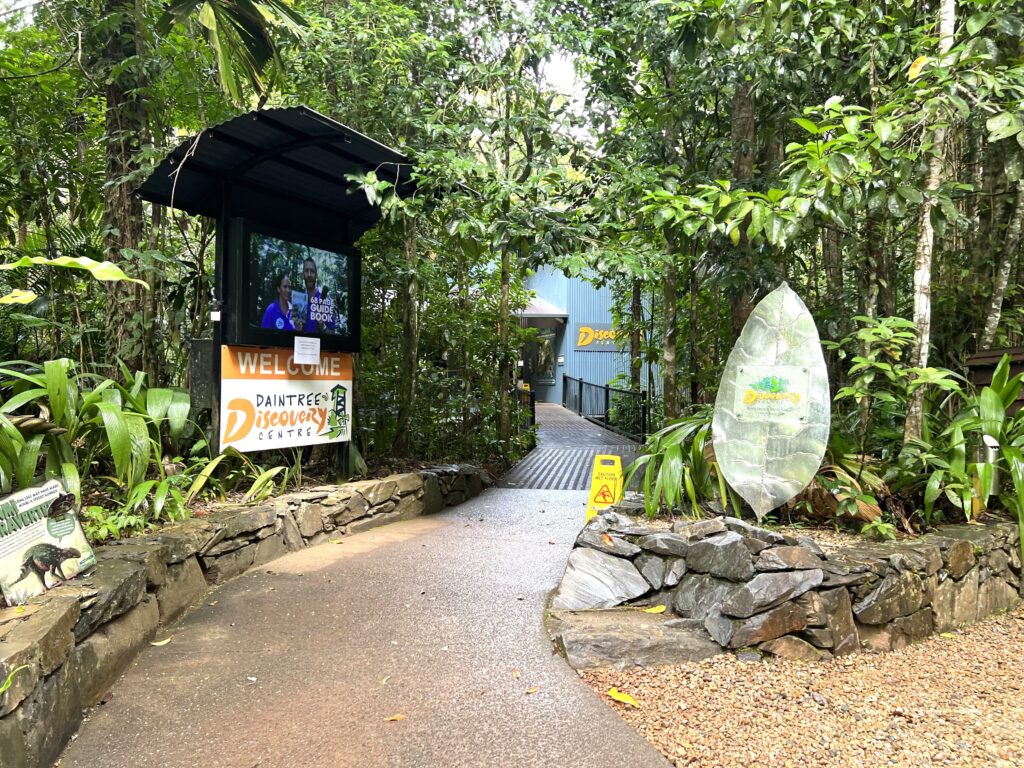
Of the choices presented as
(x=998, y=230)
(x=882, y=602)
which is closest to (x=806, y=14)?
(x=998, y=230)

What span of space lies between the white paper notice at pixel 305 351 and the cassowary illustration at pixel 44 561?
2708mm

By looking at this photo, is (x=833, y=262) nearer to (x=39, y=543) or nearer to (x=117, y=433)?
(x=117, y=433)

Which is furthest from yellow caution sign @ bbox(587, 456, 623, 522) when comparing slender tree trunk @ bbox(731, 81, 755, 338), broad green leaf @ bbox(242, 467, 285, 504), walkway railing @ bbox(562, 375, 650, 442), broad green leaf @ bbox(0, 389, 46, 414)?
walkway railing @ bbox(562, 375, 650, 442)

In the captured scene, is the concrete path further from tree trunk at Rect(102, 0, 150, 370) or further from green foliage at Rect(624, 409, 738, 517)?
tree trunk at Rect(102, 0, 150, 370)

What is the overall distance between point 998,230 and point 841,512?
10.6 ft

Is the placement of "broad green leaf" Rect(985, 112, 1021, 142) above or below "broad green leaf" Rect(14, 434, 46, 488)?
above

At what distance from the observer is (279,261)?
5.39 metres

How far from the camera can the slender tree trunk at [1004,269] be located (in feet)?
16.0

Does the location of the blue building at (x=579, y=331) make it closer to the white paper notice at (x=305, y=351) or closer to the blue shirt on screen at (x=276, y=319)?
the white paper notice at (x=305, y=351)

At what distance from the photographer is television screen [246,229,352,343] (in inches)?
203

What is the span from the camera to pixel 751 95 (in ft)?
18.4

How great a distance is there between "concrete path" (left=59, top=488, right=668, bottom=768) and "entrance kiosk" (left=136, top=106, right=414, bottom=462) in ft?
4.49

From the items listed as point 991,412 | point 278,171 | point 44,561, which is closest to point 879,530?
point 991,412

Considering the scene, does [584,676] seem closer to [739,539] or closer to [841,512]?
[739,539]
